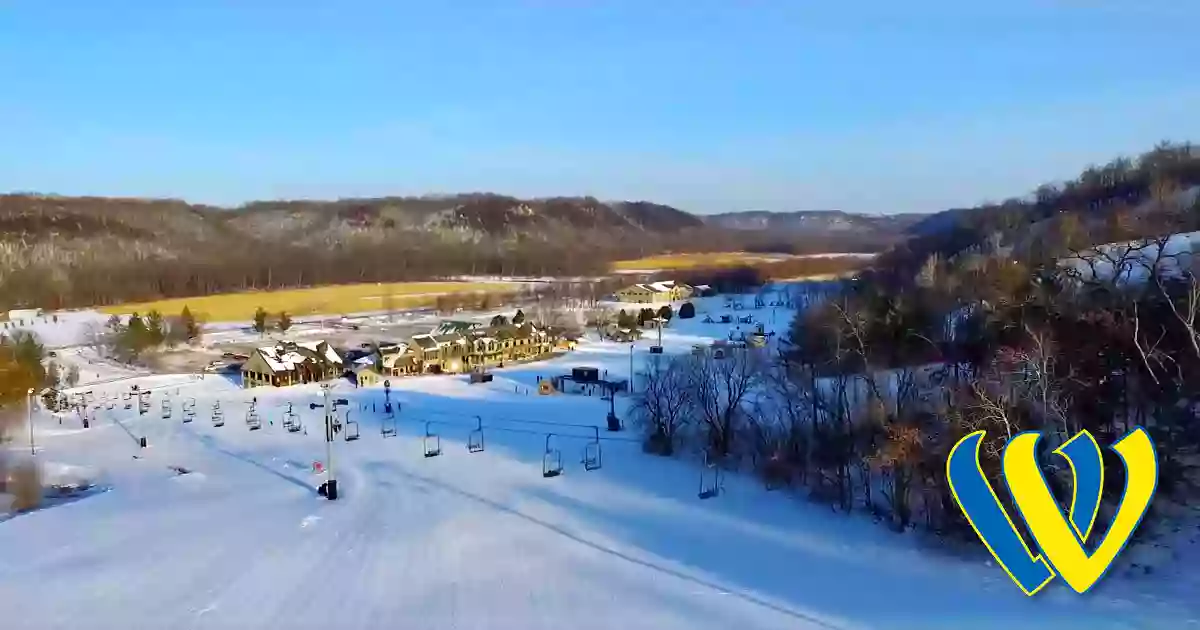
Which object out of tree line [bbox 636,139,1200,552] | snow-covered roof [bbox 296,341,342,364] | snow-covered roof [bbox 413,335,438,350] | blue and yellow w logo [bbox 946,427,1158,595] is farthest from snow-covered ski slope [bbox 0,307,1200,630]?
snow-covered roof [bbox 413,335,438,350]

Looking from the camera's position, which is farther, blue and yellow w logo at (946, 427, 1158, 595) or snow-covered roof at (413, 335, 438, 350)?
snow-covered roof at (413, 335, 438, 350)

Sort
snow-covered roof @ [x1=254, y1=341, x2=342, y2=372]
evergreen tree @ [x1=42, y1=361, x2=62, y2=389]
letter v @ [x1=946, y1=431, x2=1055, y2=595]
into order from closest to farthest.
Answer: letter v @ [x1=946, y1=431, x2=1055, y2=595]
evergreen tree @ [x1=42, y1=361, x2=62, y2=389]
snow-covered roof @ [x1=254, y1=341, x2=342, y2=372]

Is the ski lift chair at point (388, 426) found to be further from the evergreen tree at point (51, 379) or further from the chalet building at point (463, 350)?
the evergreen tree at point (51, 379)

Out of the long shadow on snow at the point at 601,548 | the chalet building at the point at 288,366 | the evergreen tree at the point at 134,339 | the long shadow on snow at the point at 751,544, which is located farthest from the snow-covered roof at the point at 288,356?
the long shadow on snow at the point at 751,544

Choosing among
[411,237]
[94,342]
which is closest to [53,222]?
[411,237]

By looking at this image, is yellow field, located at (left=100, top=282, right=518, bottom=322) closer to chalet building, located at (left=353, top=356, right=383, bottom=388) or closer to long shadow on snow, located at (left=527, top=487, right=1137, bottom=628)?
chalet building, located at (left=353, top=356, right=383, bottom=388)

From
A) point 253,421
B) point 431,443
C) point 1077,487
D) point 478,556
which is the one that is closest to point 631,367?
point 431,443

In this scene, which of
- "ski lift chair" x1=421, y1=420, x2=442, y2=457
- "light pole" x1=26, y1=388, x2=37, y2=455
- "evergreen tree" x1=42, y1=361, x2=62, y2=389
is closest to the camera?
"ski lift chair" x1=421, y1=420, x2=442, y2=457

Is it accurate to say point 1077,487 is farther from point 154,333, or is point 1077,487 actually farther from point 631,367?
point 154,333
